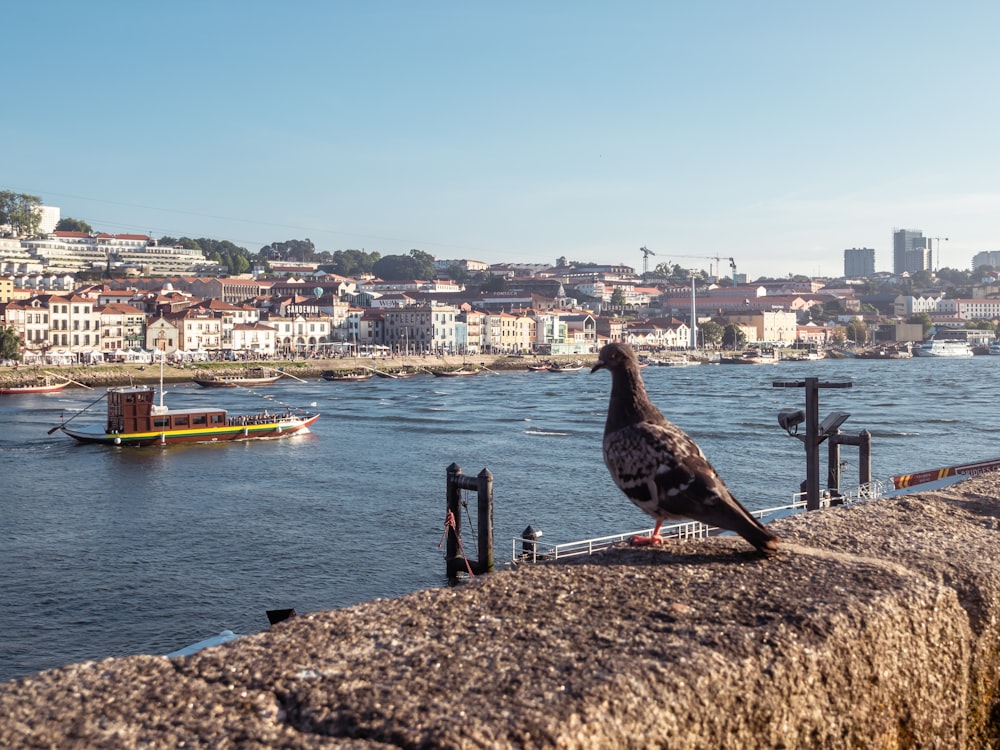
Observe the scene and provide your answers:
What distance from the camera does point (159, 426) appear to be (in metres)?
33.8

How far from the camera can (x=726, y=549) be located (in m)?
4.44

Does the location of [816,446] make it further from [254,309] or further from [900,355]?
[900,355]

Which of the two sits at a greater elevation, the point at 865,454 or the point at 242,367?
the point at 865,454

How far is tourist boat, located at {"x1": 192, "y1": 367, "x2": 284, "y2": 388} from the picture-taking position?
62750mm

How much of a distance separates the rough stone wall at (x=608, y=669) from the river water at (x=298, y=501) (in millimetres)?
9652

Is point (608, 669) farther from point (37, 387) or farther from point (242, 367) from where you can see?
point (242, 367)

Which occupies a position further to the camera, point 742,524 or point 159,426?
point 159,426

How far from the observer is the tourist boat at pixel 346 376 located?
71.6 metres

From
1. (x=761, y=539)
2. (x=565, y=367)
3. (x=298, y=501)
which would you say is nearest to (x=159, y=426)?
(x=298, y=501)

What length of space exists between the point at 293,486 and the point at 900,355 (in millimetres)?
116814

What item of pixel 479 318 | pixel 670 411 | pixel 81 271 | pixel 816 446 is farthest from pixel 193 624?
pixel 81 271

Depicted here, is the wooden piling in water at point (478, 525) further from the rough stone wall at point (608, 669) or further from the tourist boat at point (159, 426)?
the tourist boat at point (159, 426)

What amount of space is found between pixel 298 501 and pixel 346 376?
166ft

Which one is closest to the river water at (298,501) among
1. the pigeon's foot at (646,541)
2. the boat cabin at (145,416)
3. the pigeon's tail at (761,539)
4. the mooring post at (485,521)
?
the boat cabin at (145,416)
